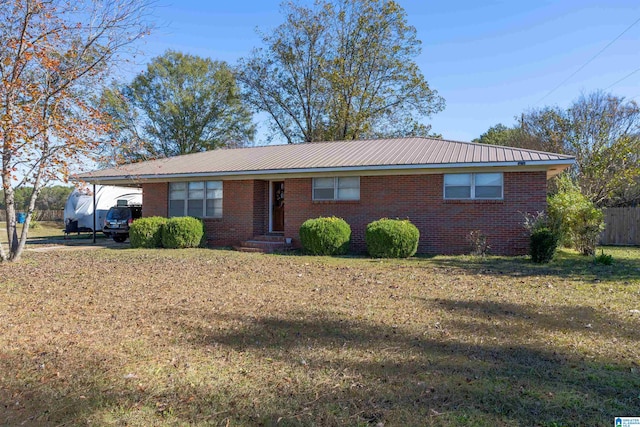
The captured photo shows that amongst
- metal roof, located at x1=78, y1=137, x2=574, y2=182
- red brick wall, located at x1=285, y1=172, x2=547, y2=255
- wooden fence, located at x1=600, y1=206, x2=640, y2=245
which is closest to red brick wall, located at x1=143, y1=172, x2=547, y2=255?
red brick wall, located at x1=285, y1=172, x2=547, y2=255

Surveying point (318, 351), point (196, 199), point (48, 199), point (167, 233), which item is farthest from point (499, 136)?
point (48, 199)

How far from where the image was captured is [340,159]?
50.2ft

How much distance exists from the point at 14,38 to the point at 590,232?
1523 cm

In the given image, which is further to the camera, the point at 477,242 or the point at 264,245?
the point at 264,245

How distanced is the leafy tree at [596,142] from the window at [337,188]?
10776 mm

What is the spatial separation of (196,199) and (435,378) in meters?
14.6

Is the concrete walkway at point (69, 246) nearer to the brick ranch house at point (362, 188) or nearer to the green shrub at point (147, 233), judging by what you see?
the green shrub at point (147, 233)

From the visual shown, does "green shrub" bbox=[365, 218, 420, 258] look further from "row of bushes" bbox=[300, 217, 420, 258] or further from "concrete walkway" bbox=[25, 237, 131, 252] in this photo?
"concrete walkway" bbox=[25, 237, 131, 252]

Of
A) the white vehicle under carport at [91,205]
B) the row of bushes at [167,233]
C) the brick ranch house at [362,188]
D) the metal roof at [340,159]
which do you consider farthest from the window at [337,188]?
the white vehicle under carport at [91,205]

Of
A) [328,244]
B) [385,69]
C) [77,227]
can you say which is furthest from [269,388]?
[385,69]

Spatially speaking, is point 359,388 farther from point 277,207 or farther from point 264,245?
point 277,207

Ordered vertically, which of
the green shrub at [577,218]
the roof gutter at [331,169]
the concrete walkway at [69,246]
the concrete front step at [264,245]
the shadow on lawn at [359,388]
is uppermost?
the roof gutter at [331,169]

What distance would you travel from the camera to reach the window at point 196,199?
16875 mm

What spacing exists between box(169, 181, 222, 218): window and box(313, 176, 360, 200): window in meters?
3.86
